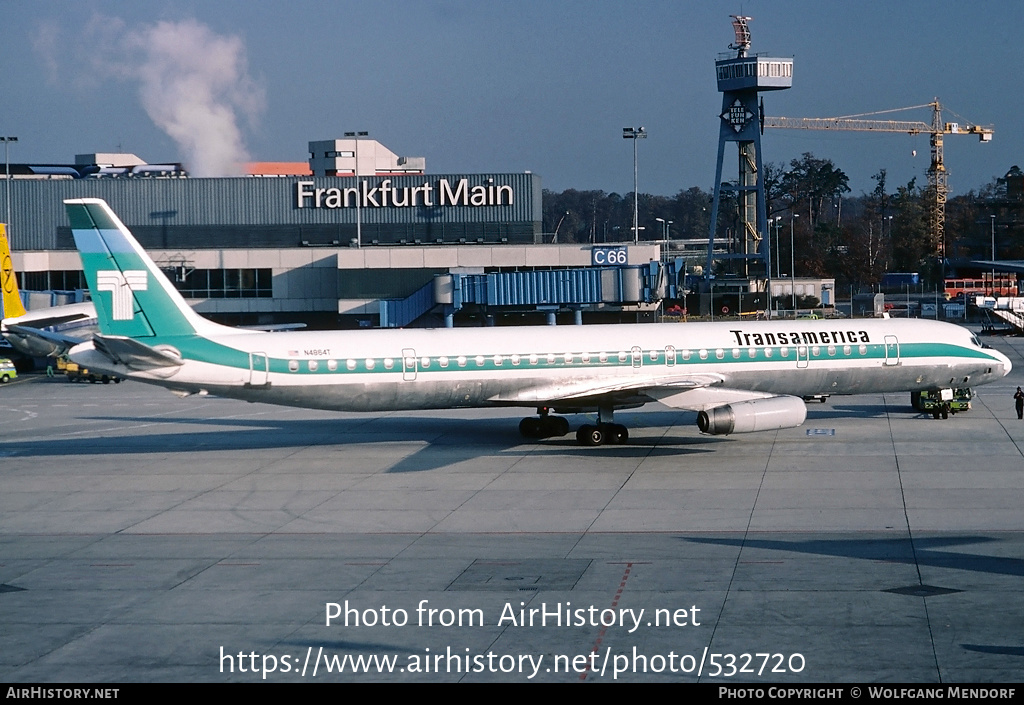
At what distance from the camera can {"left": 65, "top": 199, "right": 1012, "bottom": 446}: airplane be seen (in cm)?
3838

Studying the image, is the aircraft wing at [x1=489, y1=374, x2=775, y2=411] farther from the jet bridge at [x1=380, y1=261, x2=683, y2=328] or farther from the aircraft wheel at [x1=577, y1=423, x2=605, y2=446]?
the jet bridge at [x1=380, y1=261, x2=683, y2=328]

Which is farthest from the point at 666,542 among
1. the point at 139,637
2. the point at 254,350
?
the point at 254,350

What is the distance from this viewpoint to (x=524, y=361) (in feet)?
137

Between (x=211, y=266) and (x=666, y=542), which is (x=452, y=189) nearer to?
(x=211, y=266)

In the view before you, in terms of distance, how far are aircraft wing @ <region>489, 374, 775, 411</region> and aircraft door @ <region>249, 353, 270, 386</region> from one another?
822 cm

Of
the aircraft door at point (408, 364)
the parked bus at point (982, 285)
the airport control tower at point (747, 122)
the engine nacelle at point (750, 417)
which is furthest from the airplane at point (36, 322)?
the parked bus at point (982, 285)

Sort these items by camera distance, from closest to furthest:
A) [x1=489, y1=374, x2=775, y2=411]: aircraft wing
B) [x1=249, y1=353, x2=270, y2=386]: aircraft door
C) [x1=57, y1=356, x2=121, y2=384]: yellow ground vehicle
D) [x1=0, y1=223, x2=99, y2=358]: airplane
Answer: [x1=249, y1=353, x2=270, y2=386]: aircraft door, [x1=489, y1=374, x2=775, y2=411]: aircraft wing, [x1=0, y1=223, x2=99, y2=358]: airplane, [x1=57, y1=356, x2=121, y2=384]: yellow ground vehicle

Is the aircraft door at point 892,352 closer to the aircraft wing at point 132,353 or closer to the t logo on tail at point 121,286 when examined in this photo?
the aircraft wing at point 132,353

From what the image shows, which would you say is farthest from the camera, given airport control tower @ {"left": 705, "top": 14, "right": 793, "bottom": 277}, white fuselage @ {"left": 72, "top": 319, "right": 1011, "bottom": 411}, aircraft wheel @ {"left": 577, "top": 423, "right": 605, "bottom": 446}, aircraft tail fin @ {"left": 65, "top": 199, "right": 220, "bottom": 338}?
airport control tower @ {"left": 705, "top": 14, "right": 793, "bottom": 277}

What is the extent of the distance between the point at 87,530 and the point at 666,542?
15.3 m

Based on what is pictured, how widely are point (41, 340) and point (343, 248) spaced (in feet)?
100

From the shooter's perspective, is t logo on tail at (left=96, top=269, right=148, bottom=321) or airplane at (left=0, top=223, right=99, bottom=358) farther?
airplane at (left=0, top=223, right=99, bottom=358)

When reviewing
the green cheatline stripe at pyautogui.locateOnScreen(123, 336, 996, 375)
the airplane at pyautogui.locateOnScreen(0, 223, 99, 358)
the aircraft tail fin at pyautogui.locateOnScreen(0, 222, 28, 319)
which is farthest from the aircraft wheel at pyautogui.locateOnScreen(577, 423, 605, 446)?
the aircraft tail fin at pyautogui.locateOnScreen(0, 222, 28, 319)

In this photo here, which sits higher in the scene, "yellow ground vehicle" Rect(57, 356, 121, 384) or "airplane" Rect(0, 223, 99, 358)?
"airplane" Rect(0, 223, 99, 358)
